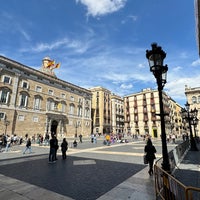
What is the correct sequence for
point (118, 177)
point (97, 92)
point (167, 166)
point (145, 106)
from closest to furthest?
point (167, 166)
point (118, 177)
point (145, 106)
point (97, 92)

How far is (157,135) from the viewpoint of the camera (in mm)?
51438

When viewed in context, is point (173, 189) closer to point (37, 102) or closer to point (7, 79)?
point (7, 79)

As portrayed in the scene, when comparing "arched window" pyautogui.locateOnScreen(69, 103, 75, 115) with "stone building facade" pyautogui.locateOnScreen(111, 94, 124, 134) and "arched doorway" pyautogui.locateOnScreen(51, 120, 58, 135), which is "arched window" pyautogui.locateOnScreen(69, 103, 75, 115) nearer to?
"arched doorway" pyautogui.locateOnScreen(51, 120, 58, 135)

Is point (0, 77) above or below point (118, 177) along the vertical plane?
above

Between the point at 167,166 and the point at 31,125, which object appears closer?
the point at 167,166

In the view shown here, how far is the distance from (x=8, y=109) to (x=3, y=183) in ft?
88.9

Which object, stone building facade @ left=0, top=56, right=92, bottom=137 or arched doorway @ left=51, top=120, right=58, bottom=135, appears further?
arched doorway @ left=51, top=120, right=58, bottom=135

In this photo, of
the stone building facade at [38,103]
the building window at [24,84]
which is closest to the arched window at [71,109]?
the stone building facade at [38,103]

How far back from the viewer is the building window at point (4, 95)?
28.3m

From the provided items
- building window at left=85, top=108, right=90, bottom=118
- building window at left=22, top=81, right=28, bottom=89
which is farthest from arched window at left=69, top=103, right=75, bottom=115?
building window at left=22, top=81, right=28, bottom=89

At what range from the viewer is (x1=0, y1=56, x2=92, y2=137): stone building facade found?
95.7 feet

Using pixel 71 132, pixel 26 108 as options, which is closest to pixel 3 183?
pixel 26 108

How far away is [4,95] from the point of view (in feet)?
94.4

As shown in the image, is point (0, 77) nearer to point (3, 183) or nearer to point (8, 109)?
point (8, 109)
